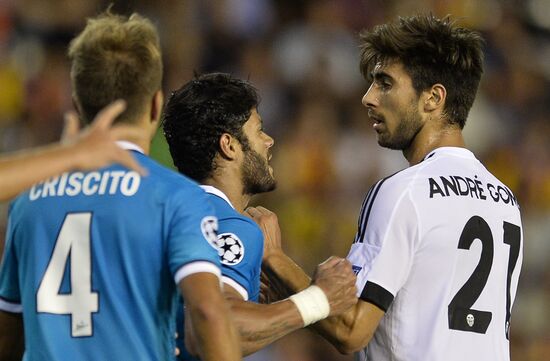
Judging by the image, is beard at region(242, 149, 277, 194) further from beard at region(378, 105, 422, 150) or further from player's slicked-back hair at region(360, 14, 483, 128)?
player's slicked-back hair at region(360, 14, 483, 128)

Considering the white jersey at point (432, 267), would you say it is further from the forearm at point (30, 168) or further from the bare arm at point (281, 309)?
the forearm at point (30, 168)

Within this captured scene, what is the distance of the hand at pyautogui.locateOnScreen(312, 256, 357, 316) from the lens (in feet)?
15.0

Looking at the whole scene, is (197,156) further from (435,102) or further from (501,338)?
(501,338)

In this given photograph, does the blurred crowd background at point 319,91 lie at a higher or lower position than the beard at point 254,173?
higher

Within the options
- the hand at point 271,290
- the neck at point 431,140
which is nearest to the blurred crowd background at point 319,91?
the hand at point 271,290

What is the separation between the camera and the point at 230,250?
14.3 feet

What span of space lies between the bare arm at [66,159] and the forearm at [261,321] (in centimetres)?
114

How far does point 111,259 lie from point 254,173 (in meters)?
1.27

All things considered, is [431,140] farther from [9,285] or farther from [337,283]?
[9,285]

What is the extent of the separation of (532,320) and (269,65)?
384 cm

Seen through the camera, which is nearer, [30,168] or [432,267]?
[30,168]

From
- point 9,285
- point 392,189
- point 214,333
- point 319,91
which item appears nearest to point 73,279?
point 9,285

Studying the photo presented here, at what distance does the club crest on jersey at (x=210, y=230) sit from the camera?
381cm

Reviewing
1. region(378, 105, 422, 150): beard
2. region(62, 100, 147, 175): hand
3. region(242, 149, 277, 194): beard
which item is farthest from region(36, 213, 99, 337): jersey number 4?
region(378, 105, 422, 150): beard
